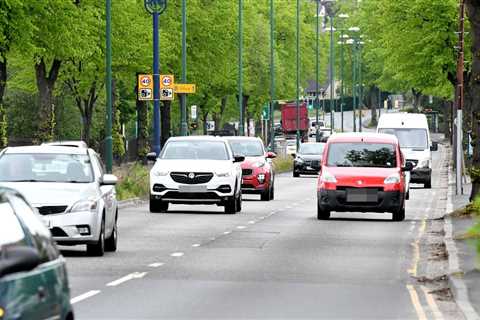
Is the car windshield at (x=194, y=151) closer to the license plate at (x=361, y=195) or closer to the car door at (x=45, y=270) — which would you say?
the license plate at (x=361, y=195)

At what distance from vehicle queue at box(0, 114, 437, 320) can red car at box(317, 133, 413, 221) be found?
2 cm

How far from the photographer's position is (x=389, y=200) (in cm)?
3259

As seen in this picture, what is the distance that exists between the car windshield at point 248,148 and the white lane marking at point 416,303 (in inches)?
1052

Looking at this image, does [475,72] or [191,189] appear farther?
[191,189]

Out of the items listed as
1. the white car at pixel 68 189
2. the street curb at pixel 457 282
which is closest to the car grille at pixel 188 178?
the street curb at pixel 457 282

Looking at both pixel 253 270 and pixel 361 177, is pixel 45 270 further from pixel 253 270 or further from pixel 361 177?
pixel 361 177

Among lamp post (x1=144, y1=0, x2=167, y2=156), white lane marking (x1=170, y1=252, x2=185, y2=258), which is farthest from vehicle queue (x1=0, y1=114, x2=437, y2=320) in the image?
lamp post (x1=144, y1=0, x2=167, y2=156)

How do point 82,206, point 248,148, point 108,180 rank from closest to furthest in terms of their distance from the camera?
point 82,206
point 108,180
point 248,148

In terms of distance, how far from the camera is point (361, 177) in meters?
32.5

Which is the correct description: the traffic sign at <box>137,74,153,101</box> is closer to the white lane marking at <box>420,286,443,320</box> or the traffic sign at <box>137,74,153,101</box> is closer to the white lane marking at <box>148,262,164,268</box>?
the white lane marking at <box>148,262,164,268</box>

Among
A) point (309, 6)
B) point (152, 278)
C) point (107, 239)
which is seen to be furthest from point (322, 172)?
point (309, 6)

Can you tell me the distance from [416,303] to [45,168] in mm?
7801

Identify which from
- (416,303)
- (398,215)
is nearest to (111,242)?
(416,303)

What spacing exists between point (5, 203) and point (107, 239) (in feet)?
44.8
